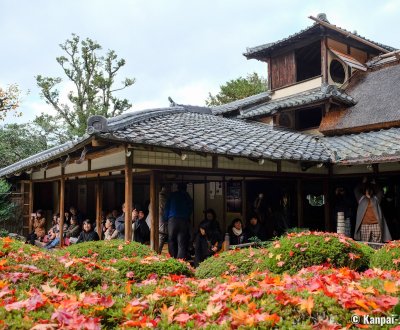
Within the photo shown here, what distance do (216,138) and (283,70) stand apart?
751 centimetres

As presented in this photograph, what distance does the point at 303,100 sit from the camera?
12.7m

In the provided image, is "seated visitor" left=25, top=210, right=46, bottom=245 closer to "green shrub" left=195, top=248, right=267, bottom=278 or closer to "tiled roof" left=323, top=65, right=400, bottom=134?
"green shrub" left=195, top=248, right=267, bottom=278

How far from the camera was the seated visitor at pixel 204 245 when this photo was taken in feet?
29.1

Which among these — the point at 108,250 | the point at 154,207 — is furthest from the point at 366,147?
the point at 108,250

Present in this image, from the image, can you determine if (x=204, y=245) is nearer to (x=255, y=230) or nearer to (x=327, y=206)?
(x=255, y=230)

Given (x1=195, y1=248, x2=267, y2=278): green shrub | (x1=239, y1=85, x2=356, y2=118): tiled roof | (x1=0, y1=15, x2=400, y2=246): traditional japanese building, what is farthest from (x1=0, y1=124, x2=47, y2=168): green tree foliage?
(x1=195, y1=248, x2=267, y2=278): green shrub


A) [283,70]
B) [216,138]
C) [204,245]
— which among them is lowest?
[204,245]

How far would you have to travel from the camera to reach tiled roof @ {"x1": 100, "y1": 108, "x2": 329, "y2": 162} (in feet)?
24.2

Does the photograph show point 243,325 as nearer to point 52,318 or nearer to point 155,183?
point 52,318

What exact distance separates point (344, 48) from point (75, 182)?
12368 millimetres

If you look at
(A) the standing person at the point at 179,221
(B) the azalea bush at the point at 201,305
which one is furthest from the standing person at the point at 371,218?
(B) the azalea bush at the point at 201,305

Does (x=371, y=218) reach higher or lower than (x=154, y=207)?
lower

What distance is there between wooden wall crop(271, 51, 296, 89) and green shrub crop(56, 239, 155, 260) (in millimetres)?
11091

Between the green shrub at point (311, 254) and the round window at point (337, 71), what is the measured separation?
10.4 meters
